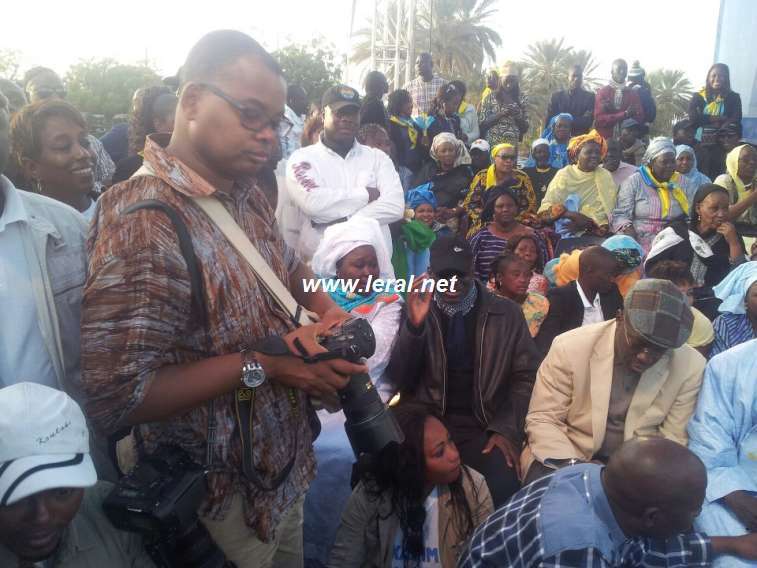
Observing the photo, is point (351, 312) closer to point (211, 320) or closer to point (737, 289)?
point (211, 320)

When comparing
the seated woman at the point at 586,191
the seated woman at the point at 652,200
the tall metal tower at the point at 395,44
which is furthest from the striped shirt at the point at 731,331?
the tall metal tower at the point at 395,44

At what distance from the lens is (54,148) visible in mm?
2406

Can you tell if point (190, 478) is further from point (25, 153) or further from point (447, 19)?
point (447, 19)

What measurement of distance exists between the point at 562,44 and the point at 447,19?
Answer: 6.65 meters

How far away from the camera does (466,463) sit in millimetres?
2939

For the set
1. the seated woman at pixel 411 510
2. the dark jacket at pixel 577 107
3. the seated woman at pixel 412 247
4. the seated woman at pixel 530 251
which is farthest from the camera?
the dark jacket at pixel 577 107

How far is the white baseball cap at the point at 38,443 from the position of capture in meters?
1.36

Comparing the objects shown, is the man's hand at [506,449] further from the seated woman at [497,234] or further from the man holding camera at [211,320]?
the seated woman at [497,234]

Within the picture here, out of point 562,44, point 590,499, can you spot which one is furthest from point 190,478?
point 562,44

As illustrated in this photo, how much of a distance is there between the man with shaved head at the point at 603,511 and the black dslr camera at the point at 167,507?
3.27 ft

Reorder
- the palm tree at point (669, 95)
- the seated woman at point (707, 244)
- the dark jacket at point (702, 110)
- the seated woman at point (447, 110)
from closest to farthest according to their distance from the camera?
the seated woman at point (707, 244) → the seated woman at point (447, 110) → the dark jacket at point (702, 110) → the palm tree at point (669, 95)

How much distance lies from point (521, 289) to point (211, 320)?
307 centimetres

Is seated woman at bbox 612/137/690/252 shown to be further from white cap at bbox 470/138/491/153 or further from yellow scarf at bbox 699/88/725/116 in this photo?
yellow scarf at bbox 699/88/725/116

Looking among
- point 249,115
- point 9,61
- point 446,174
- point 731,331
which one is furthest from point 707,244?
point 9,61
